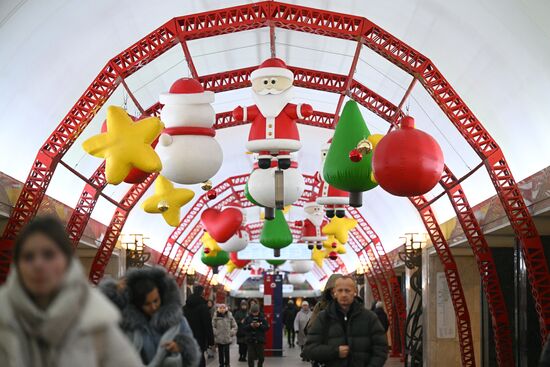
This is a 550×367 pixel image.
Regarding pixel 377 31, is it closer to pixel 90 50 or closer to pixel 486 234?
pixel 90 50

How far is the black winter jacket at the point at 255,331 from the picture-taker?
18703 mm

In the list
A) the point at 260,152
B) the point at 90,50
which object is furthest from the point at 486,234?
the point at 90,50

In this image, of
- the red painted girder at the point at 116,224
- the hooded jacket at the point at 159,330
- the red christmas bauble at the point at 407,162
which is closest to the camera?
the hooded jacket at the point at 159,330

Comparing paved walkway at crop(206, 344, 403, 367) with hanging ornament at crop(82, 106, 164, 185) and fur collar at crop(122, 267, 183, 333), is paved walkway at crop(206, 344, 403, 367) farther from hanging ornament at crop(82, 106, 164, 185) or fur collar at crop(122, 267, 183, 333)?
fur collar at crop(122, 267, 183, 333)

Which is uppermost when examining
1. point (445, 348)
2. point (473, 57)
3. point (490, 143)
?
point (473, 57)

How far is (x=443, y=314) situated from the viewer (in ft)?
74.1

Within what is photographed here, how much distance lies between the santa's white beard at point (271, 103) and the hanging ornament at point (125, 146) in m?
1.54

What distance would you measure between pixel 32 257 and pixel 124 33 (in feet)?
38.0

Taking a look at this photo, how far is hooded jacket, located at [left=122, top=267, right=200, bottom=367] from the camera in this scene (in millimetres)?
5961

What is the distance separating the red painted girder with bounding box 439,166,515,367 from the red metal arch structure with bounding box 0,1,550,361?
11.8ft

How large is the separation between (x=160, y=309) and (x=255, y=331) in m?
12.9

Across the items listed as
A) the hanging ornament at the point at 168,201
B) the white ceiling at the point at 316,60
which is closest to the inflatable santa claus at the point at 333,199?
the hanging ornament at the point at 168,201

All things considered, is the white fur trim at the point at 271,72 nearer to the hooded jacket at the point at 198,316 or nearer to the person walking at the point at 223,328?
the hooded jacket at the point at 198,316

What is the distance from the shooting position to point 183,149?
414 inches
